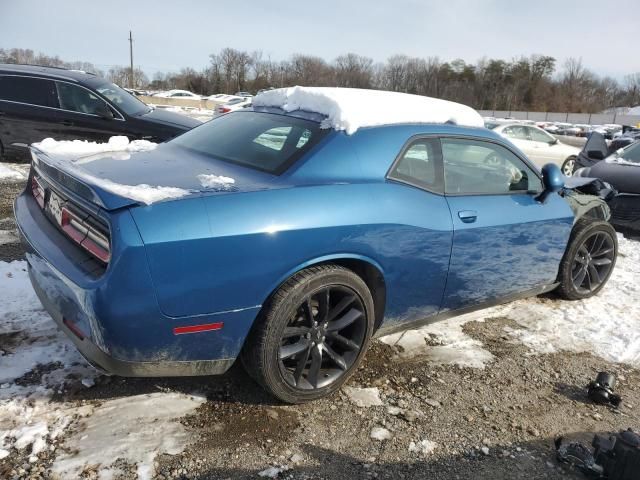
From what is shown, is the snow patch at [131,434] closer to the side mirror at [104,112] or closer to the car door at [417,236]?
the car door at [417,236]

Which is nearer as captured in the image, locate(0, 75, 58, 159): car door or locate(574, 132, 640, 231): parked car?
locate(574, 132, 640, 231): parked car

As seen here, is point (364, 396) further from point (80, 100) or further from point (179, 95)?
point (179, 95)

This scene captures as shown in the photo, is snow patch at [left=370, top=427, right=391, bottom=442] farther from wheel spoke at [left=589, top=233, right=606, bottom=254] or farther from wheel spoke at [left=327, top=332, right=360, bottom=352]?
wheel spoke at [left=589, top=233, right=606, bottom=254]

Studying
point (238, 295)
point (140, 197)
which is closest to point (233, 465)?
point (238, 295)

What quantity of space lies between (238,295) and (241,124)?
1.54 meters

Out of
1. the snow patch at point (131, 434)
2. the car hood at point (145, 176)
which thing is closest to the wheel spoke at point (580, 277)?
the car hood at point (145, 176)

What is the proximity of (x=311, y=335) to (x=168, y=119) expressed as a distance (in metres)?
6.42

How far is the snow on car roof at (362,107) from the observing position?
2.93m

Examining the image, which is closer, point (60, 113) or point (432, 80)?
point (60, 113)

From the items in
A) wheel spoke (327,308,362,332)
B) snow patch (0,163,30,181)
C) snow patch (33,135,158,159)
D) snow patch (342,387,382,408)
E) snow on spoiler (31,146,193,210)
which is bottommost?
snow patch (342,387,382,408)

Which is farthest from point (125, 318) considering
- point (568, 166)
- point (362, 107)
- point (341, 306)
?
point (568, 166)

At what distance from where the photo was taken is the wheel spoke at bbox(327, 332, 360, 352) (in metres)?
2.75

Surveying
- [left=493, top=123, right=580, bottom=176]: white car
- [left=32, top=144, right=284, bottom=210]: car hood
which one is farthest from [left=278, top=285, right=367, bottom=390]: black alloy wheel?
[left=493, top=123, right=580, bottom=176]: white car

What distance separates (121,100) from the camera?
808 centimetres
